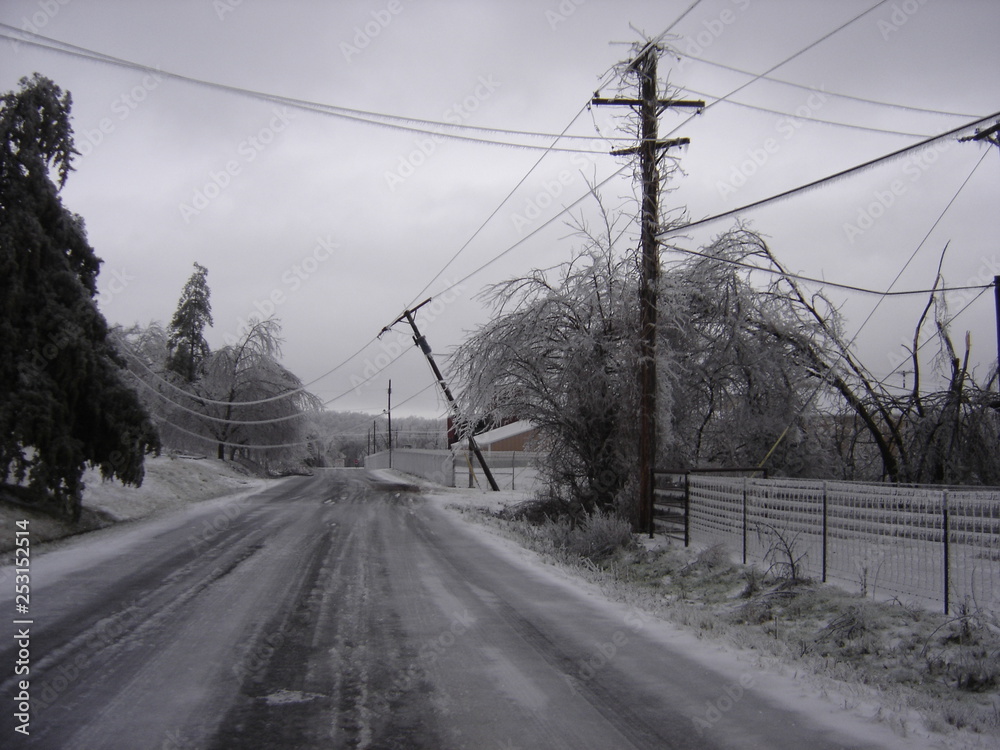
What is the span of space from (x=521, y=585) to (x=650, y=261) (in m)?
6.88

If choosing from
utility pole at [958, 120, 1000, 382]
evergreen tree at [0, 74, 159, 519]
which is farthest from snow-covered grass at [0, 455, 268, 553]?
utility pole at [958, 120, 1000, 382]

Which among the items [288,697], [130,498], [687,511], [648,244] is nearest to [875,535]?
[687,511]

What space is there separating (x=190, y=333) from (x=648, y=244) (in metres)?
47.2

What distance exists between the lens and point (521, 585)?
1035cm

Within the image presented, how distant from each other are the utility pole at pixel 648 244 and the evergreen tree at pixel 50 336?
1097cm

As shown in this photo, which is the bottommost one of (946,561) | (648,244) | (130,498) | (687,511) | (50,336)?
(130,498)

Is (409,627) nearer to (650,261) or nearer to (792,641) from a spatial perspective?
(792,641)

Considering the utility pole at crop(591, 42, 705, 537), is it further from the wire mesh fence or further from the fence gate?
the wire mesh fence

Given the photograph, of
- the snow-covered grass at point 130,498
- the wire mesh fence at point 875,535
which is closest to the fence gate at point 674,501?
the wire mesh fence at point 875,535

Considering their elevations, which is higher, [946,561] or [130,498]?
[946,561]

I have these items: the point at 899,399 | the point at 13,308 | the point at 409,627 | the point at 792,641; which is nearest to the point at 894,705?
the point at 792,641

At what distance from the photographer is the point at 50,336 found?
15062 millimetres

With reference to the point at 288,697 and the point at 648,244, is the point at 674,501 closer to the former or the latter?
the point at 648,244

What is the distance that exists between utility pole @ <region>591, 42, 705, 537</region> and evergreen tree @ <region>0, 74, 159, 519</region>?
1097 centimetres
